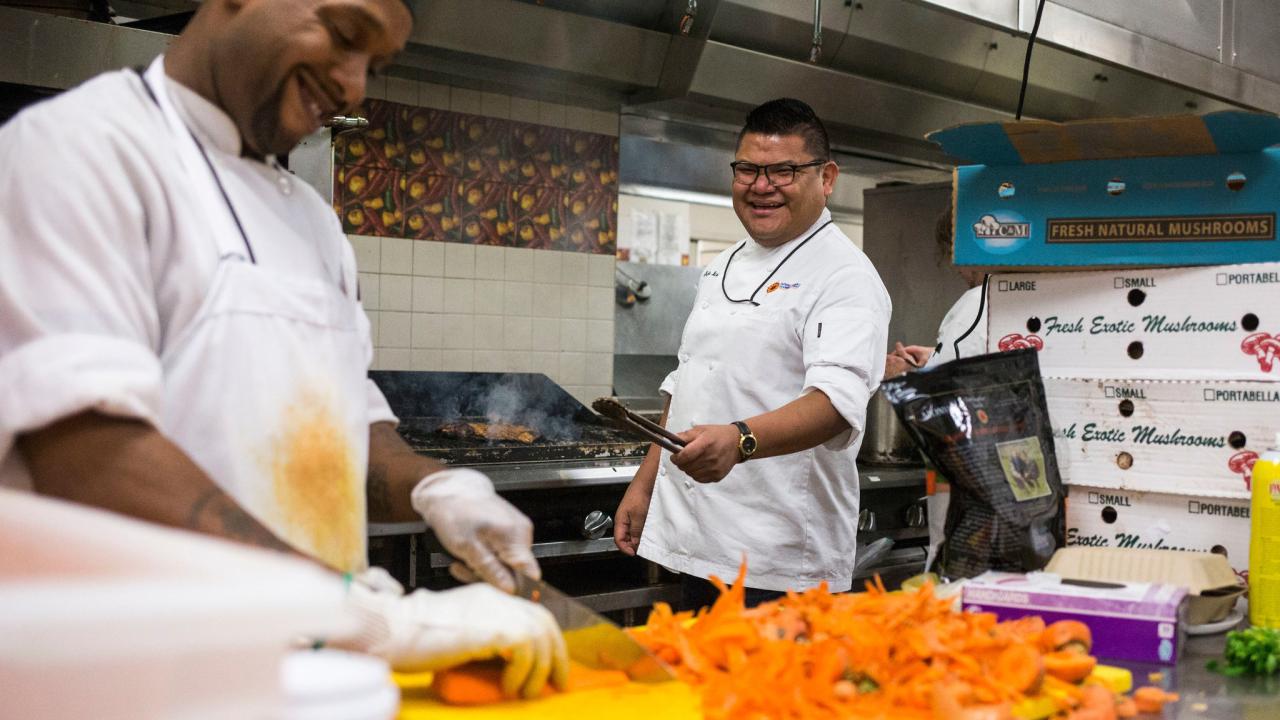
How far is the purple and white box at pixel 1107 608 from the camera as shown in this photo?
1.59 meters

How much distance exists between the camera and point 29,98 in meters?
2.42

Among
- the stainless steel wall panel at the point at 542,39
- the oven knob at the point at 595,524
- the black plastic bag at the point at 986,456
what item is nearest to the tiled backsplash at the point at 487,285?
the stainless steel wall panel at the point at 542,39

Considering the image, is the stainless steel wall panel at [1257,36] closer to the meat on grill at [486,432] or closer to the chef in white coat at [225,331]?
the meat on grill at [486,432]

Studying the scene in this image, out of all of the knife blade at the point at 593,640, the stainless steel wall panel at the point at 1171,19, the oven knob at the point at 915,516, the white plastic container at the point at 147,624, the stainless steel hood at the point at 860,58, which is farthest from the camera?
the stainless steel wall panel at the point at 1171,19

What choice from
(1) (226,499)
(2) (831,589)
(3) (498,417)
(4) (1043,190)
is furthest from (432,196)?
(1) (226,499)

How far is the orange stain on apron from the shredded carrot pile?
0.41 metres

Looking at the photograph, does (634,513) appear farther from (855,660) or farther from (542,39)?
(542,39)

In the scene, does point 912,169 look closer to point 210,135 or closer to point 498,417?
point 498,417

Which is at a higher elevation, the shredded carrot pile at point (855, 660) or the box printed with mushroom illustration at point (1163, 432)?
the box printed with mushroom illustration at point (1163, 432)

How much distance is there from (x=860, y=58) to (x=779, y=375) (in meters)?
2.35

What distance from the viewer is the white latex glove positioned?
1.33 metres

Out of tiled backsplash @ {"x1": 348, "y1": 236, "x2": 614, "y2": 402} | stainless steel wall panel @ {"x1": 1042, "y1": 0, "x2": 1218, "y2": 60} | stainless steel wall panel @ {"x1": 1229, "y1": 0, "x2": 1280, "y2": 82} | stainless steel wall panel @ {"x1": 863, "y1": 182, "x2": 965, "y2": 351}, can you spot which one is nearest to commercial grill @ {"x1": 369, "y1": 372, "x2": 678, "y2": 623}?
tiled backsplash @ {"x1": 348, "y1": 236, "x2": 614, "y2": 402}

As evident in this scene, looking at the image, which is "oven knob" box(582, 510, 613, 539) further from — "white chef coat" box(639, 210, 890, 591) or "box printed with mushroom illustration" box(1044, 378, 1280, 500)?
"box printed with mushroom illustration" box(1044, 378, 1280, 500)

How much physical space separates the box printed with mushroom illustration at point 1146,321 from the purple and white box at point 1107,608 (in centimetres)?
51
